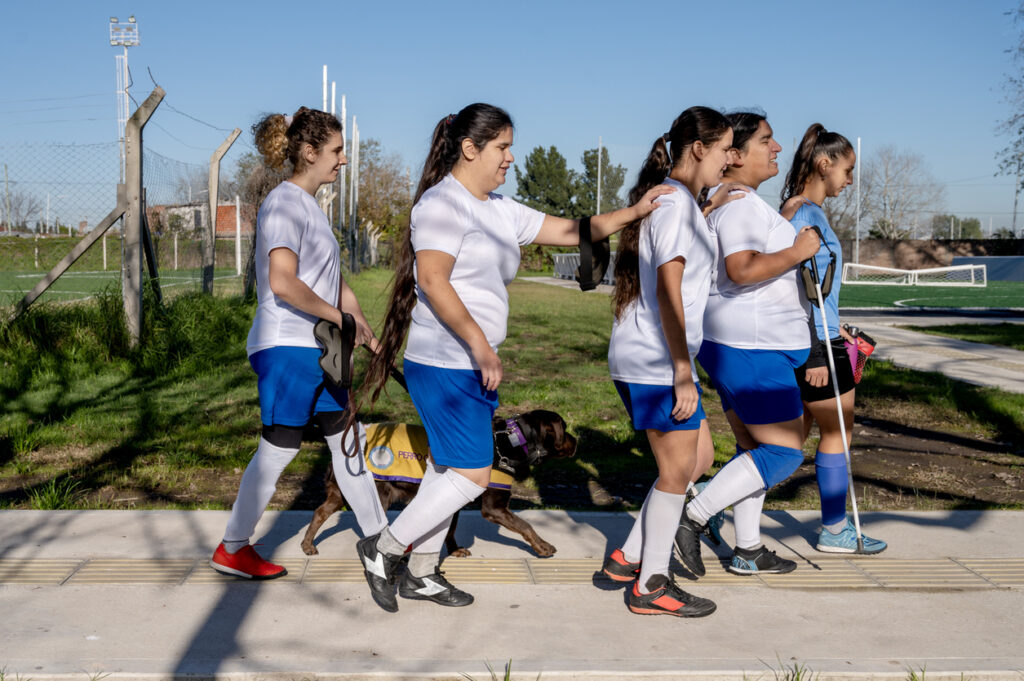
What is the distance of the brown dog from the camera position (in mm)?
4371

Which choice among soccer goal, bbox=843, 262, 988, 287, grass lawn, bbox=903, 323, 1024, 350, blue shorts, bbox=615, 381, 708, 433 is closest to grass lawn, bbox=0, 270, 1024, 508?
blue shorts, bbox=615, 381, 708, 433

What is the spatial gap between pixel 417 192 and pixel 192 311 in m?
8.01

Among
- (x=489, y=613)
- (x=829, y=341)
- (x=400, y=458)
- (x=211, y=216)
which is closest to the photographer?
(x=489, y=613)

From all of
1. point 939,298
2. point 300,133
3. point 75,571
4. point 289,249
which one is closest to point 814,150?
point 300,133

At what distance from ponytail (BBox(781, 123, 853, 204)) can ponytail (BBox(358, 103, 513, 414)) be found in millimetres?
1644

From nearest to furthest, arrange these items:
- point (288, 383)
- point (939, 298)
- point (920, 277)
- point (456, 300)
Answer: point (456, 300) → point (288, 383) → point (939, 298) → point (920, 277)

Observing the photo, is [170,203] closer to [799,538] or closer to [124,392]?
[124,392]

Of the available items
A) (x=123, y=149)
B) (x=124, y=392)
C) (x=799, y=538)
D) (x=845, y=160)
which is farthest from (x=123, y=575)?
(x=123, y=149)

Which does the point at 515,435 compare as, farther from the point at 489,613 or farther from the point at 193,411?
the point at 193,411

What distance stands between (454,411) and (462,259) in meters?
0.55

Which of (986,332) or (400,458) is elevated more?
(400,458)

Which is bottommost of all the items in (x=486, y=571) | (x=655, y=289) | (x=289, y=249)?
(x=486, y=571)

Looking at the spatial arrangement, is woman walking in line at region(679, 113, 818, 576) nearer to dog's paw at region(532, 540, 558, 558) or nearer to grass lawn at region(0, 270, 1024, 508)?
dog's paw at region(532, 540, 558, 558)

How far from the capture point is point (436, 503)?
3645 millimetres
